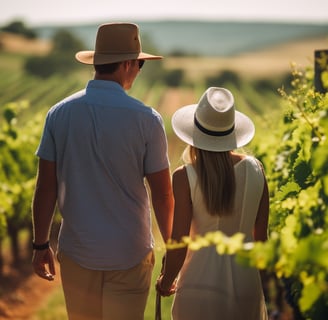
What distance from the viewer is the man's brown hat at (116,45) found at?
299 centimetres

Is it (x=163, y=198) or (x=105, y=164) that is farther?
(x=163, y=198)

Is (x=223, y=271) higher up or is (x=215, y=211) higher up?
(x=215, y=211)

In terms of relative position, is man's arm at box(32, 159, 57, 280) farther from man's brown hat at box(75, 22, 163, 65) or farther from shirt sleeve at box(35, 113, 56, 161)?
man's brown hat at box(75, 22, 163, 65)

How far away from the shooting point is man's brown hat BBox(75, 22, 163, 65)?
2994mm

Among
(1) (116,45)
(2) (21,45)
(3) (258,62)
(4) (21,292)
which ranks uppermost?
(1) (116,45)

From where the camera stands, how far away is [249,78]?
8331 centimetres

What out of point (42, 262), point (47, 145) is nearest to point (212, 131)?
point (47, 145)

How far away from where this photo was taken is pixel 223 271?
2859 mm

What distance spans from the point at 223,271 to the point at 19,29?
94568 millimetres

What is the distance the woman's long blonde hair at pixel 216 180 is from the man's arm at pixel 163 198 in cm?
21

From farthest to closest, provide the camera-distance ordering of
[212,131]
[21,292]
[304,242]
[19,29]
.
A: [19,29], [21,292], [212,131], [304,242]

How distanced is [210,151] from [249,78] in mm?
82039

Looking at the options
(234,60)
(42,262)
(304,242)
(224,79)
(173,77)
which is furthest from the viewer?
(234,60)

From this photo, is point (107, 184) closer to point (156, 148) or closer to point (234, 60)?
point (156, 148)
